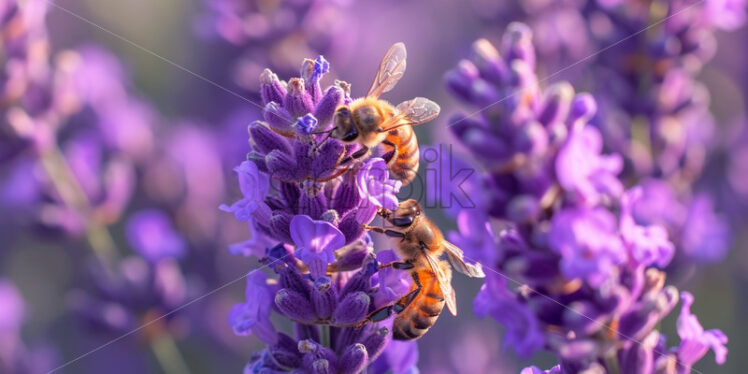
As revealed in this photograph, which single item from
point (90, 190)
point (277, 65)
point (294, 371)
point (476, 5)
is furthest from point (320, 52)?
point (294, 371)

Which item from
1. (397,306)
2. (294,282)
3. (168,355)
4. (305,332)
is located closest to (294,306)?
(294,282)

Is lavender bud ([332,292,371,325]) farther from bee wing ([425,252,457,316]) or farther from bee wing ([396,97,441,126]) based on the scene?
Result: bee wing ([396,97,441,126])

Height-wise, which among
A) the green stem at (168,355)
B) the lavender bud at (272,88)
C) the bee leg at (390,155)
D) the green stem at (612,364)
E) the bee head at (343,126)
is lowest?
the green stem at (168,355)

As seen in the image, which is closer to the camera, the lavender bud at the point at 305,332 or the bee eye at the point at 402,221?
the lavender bud at the point at 305,332

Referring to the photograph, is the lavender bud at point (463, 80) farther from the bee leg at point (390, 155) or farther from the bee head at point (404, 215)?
the bee head at point (404, 215)

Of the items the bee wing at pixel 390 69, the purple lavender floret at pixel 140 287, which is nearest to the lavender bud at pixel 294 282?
the bee wing at pixel 390 69

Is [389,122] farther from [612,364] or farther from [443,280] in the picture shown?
[612,364]

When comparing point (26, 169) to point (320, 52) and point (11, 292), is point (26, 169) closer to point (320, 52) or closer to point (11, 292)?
point (11, 292)
